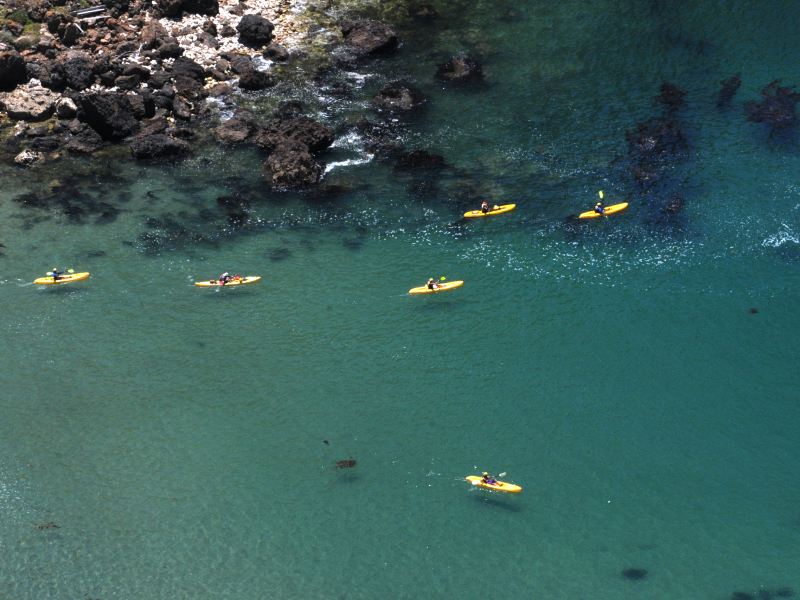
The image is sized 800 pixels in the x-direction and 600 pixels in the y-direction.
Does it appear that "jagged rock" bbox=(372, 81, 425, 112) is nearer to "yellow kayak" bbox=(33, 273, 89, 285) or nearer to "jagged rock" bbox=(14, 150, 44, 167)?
"jagged rock" bbox=(14, 150, 44, 167)

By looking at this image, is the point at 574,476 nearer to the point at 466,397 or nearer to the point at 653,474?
the point at 653,474

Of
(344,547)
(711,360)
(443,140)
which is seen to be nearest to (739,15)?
(443,140)

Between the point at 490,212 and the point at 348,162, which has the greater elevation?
the point at 348,162

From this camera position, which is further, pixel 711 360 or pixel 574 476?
pixel 711 360

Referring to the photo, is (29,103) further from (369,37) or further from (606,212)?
(606,212)

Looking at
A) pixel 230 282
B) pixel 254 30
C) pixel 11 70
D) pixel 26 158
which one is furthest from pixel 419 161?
pixel 11 70

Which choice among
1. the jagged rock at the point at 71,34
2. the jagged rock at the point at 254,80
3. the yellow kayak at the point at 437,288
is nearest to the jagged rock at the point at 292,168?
the jagged rock at the point at 254,80
